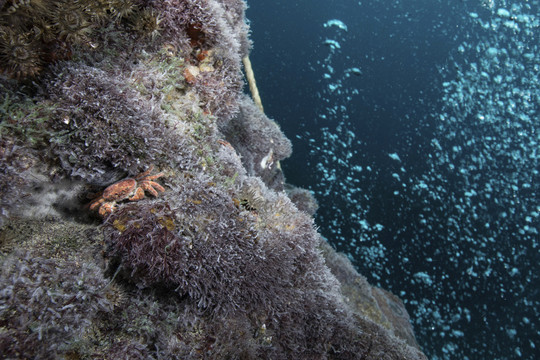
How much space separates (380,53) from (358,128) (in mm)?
7503

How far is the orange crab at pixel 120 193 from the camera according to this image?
7.16 ft

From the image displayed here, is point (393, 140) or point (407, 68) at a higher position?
point (407, 68)

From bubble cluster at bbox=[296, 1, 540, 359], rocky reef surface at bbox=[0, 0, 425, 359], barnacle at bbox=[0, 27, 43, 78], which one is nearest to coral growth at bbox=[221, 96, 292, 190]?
rocky reef surface at bbox=[0, 0, 425, 359]

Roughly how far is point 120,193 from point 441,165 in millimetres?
19807

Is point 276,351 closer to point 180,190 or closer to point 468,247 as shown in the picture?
point 180,190

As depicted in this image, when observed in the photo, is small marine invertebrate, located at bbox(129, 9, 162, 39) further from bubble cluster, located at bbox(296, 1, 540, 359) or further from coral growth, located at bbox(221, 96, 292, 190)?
bubble cluster, located at bbox(296, 1, 540, 359)

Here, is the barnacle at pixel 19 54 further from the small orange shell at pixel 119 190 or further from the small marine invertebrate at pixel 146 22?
the small orange shell at pixel 119 190

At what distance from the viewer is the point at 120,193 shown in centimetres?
220

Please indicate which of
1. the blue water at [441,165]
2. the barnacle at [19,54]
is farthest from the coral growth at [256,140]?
the blue water at [441,165]

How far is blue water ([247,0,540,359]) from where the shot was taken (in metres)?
14.5

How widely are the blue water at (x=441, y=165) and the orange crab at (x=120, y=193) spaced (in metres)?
14.4

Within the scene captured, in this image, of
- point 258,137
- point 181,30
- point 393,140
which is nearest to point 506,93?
point 393,140

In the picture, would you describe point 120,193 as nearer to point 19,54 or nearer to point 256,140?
point 19,54

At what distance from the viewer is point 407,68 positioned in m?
22.6
